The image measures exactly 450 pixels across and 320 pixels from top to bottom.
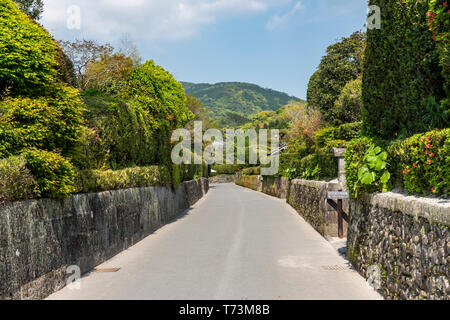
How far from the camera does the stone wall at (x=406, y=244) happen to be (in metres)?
4.71

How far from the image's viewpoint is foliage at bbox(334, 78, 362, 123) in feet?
73.7

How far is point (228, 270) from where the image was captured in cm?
868

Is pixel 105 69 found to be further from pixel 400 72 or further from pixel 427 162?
pixel 427 162

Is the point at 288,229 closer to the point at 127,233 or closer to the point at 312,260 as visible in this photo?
the point at 312,260

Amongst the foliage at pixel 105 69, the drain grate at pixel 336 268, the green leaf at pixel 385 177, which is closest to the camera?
the green leaf at pixel 385 177

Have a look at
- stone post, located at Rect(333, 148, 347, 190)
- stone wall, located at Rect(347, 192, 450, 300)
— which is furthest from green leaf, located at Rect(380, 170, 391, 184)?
stone post, located at Rect(333, 148, 347, 190)

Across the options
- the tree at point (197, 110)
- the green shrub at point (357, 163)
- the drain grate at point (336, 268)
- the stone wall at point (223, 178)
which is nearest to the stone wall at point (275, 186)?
the tree at point (197, 110)

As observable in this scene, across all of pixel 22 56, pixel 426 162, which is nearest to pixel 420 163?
pixel 426 162

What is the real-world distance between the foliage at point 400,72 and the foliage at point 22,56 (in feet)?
23.3

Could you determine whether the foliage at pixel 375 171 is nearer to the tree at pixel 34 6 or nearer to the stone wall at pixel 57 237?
the stone wall at pixel 57 237

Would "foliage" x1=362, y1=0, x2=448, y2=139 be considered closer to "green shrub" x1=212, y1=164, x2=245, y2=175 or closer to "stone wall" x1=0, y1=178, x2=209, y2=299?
"stone wall" x1=0, y1=178, x2=209, y2=299

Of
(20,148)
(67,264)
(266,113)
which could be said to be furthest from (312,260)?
(266,113)

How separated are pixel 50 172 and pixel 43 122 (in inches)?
45.3

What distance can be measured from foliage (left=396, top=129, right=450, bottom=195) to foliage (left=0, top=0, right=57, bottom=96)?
23.1ft
